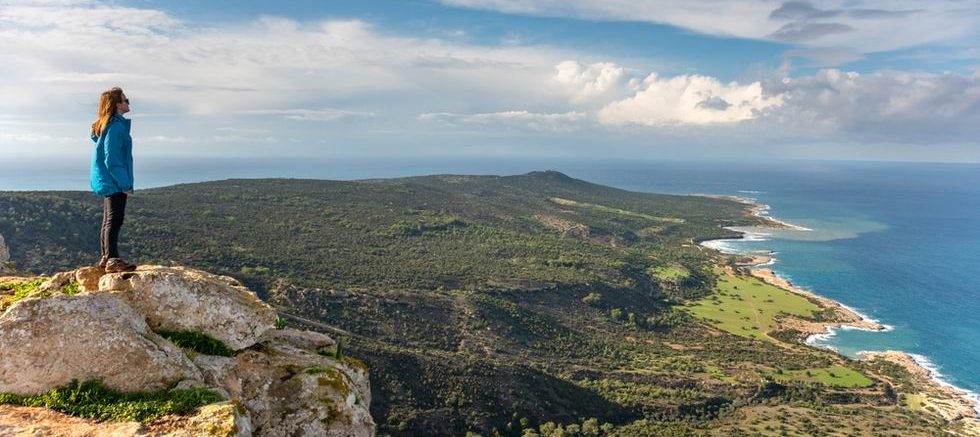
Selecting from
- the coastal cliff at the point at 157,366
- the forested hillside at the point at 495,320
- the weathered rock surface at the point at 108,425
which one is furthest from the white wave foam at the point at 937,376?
the weathered rock surface at the point at 108,425

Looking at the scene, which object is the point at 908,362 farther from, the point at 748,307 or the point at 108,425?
the point at 108,425

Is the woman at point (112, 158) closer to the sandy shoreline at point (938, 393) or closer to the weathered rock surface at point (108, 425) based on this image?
the weathered rock surface at point (108, 425)

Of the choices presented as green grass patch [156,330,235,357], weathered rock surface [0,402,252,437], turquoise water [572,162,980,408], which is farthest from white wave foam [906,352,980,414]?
weathered rock surface [0,402,252,437]

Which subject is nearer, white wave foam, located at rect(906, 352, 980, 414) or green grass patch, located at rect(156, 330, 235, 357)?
green grass patch, located at rect(156, 330, 235, 357)

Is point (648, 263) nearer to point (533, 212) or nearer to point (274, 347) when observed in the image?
point (533, 212)

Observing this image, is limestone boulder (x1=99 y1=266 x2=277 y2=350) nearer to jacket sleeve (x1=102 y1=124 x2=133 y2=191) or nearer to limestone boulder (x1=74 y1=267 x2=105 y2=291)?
limestone boulder (x1=74 y1=267 x2=105 y2=291)

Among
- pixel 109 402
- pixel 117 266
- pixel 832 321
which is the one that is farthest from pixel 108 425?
pixel 832 321
